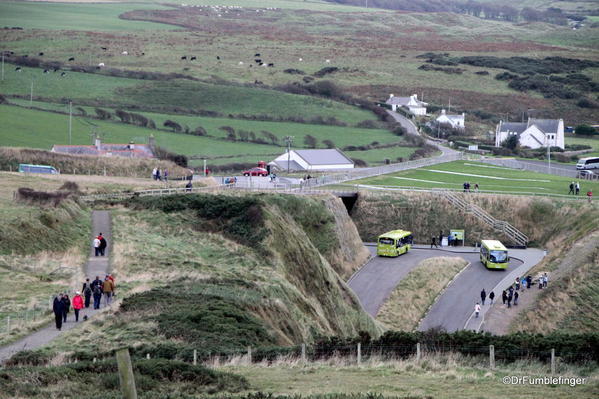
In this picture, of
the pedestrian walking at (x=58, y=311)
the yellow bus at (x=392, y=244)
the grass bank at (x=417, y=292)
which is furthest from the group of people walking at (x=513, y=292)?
the pedestrian walking at (x=58, y=311)

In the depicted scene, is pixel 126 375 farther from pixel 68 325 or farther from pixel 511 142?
pixel 511 142

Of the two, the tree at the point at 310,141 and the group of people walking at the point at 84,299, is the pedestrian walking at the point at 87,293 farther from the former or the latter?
the tree at the point at 310,141

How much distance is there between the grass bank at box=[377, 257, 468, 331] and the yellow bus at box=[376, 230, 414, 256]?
3.42 m

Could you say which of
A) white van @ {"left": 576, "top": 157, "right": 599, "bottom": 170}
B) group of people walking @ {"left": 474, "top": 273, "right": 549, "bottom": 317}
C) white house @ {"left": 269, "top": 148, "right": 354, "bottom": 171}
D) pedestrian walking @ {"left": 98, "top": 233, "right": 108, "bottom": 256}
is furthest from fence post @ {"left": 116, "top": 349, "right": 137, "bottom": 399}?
white van @ {"left": 576, "top": 157, "right": 599, "bottom": 170}

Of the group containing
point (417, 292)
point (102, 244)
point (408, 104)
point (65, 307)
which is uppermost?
point (65, 307)

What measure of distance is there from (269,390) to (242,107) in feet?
363

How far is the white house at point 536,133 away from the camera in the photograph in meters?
122

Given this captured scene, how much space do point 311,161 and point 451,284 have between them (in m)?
32.8

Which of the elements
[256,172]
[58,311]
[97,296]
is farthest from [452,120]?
[58,311]

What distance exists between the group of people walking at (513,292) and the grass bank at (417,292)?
3.35 m

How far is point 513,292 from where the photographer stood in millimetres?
60375

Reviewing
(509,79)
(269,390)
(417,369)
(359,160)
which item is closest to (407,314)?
(417,369)

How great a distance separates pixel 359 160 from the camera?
10031 cm

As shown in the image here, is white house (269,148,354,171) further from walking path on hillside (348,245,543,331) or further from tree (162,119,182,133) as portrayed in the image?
walking path on hillside (348,245,543,331)
